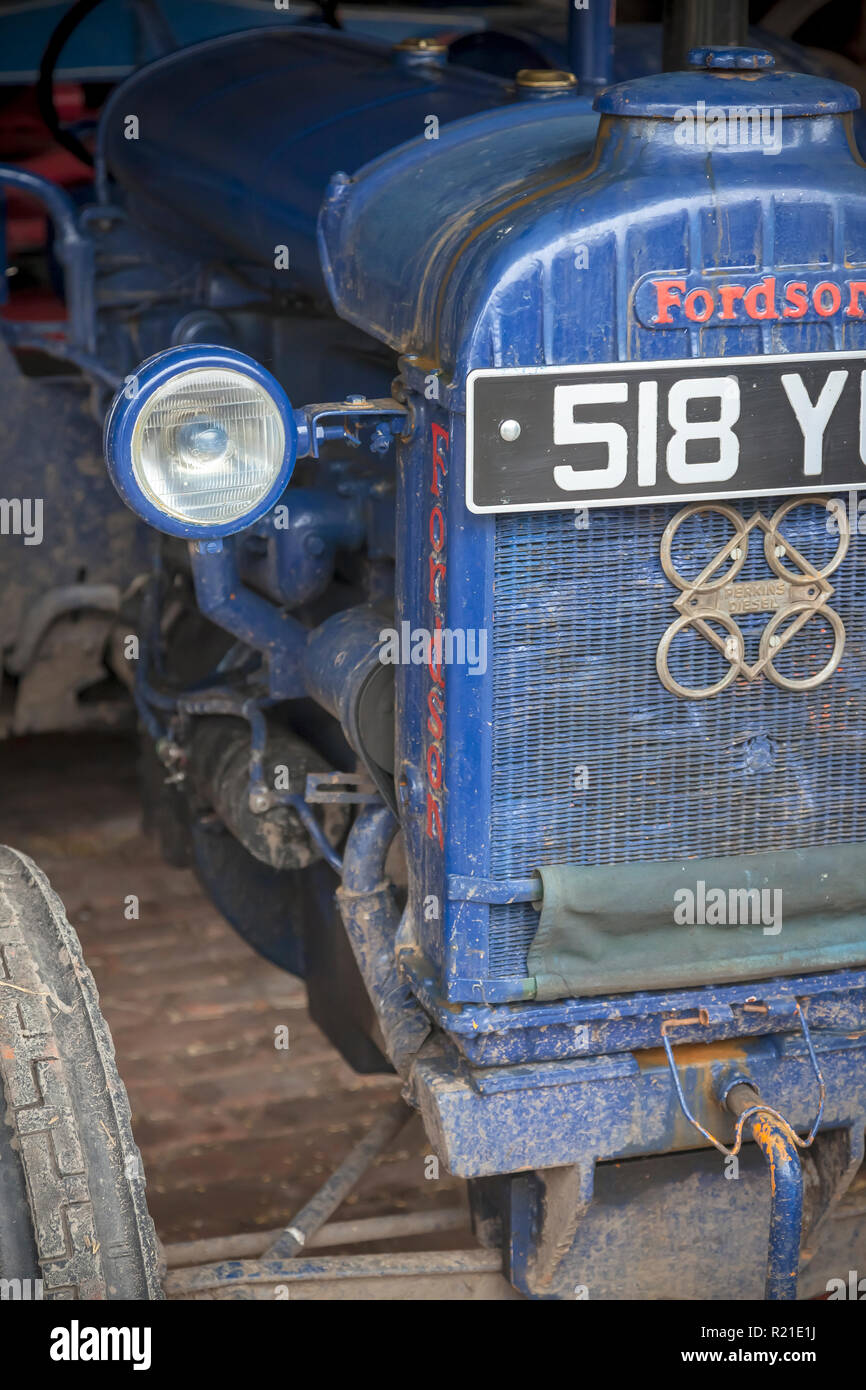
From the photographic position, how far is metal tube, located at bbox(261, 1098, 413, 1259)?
2.28 metres

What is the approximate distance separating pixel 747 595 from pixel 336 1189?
1.04 metres

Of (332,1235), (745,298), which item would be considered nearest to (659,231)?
(745,298)

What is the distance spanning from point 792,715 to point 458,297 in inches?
23.3

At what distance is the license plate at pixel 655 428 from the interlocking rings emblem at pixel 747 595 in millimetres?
44

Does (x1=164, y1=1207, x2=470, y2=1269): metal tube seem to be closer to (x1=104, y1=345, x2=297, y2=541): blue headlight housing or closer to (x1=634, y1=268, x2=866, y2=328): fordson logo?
(x1=104, y1=345, x2=297, y2=541): blue headlight housing

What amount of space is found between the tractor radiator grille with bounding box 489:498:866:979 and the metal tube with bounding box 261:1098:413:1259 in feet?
1.81

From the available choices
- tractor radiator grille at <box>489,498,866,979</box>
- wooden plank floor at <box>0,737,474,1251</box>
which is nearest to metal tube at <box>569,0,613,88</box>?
tractor radiator grille at <box>489,498,866,979</box>

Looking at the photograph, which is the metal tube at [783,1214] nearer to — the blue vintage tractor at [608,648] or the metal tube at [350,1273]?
the blue vintage tractor at [608,648]

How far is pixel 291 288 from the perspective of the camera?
9.40ft

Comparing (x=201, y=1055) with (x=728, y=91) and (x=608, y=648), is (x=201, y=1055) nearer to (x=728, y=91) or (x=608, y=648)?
(x=608, y=648)

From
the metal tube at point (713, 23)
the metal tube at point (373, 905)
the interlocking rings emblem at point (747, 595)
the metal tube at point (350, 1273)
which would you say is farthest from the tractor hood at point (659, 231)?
the metal tube at point (350, 1273)

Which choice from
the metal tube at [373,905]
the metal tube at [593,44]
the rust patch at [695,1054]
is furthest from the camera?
the metal tube at [593,44]

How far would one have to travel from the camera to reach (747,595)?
6.33 feet

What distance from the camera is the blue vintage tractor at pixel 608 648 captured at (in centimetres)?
182
